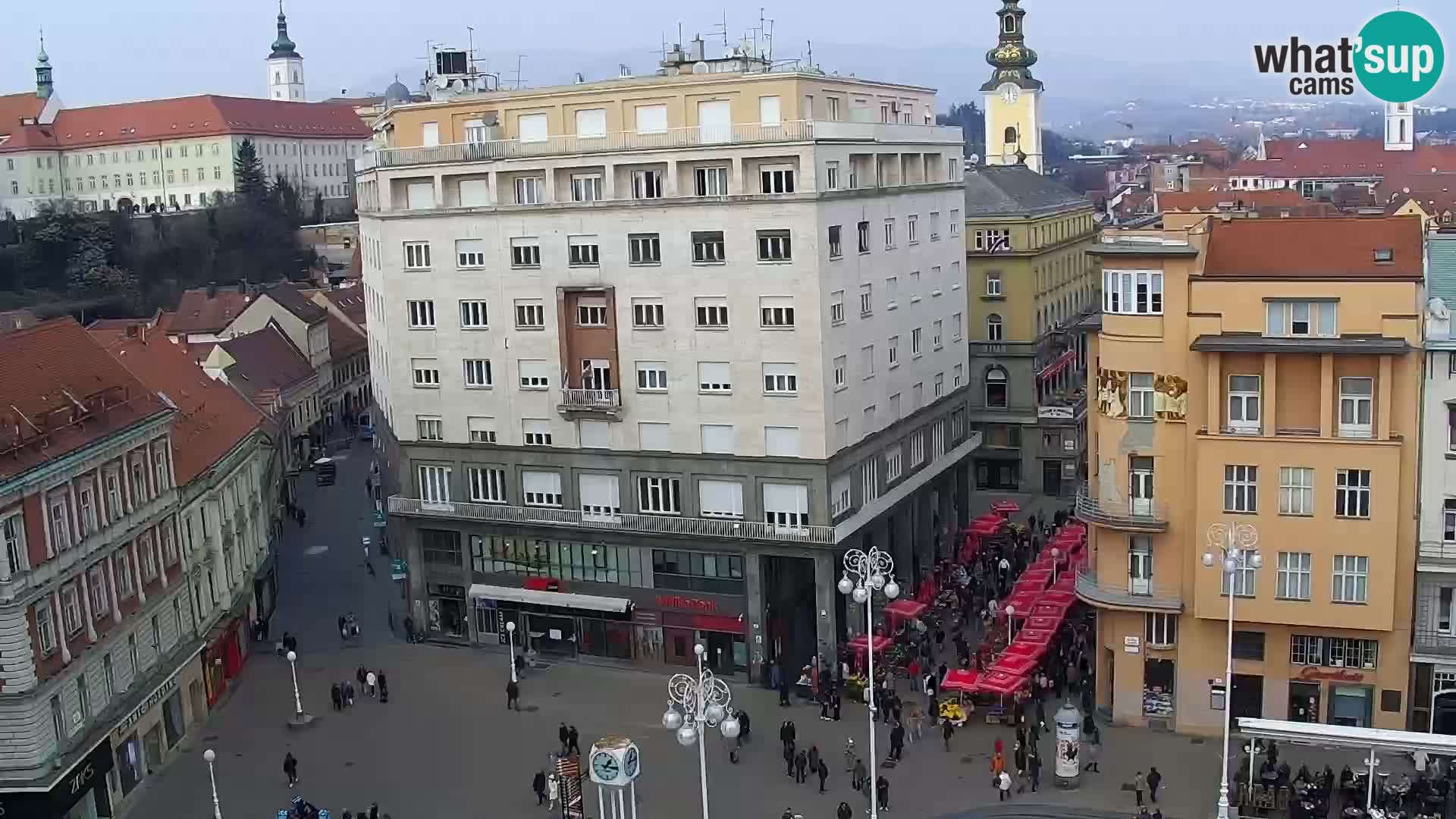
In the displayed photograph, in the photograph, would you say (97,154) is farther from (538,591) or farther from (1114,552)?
(1114,552)

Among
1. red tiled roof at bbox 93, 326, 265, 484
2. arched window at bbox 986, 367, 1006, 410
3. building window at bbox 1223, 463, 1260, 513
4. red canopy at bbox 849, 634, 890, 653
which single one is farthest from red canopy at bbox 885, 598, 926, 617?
arched window at bbox 986, 367, 1006, 410

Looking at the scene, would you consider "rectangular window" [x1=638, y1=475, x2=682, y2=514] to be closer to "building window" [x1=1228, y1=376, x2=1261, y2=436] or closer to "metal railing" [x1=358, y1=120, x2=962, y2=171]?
"metal railing" [x1=358, y1=120, x2=962, y2=171]

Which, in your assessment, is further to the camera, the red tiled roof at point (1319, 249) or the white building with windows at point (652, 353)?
the white building with windows at point (652, 353)

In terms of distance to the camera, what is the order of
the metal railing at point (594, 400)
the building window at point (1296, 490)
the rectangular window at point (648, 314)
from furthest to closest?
the metal railing at point (594, 400) < the rectangular window at point (648, 314) < the building window at point (1296, 490)

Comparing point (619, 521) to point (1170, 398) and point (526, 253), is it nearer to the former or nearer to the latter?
point (526, 253)

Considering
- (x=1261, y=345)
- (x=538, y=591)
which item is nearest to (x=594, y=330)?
(x=538, y=591)

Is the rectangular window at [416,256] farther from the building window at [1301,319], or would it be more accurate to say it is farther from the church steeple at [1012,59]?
the church steeple at [1012,59]

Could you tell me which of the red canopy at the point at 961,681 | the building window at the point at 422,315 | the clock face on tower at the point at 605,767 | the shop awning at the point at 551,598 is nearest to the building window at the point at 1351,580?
the red canopy at the point at 961,681
